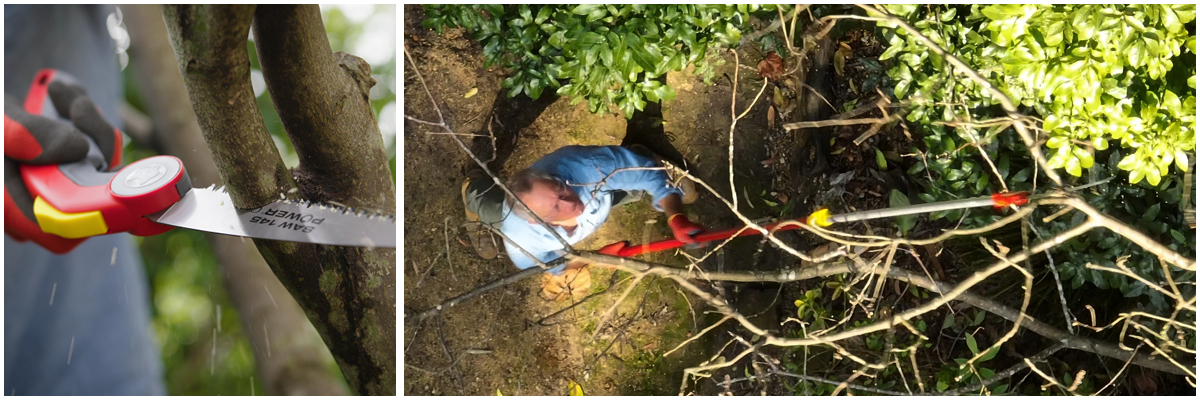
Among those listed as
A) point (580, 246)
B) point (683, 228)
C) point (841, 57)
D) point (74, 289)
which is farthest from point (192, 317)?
point (841, 57)

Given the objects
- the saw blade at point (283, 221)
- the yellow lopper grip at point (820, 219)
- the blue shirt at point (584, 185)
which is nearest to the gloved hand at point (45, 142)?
the saw blade at point (283, 221)

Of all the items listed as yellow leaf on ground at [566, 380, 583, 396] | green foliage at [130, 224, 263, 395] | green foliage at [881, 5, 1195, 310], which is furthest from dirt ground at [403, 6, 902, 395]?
green foliage at [130, 224, 263, 395]

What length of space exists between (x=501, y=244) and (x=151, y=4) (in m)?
1.05

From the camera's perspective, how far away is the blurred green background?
104cm

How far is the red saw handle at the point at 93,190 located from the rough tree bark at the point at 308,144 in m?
0.11

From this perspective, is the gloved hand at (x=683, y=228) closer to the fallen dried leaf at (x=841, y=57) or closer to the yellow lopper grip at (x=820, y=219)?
the yellow lopper grip at (x=820, y=219)

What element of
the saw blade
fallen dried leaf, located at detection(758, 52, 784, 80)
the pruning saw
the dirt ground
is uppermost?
the pruning saw

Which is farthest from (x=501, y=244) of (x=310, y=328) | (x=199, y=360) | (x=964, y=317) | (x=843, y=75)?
(x=964, y=317)

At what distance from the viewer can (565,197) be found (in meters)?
1.53

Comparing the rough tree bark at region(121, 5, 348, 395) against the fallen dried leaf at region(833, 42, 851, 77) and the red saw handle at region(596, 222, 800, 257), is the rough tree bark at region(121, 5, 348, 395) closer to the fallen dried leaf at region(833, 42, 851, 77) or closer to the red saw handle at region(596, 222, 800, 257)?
the red saw handle at region(596, 222, 800, 257)

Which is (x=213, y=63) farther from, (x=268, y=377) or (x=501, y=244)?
(x=501, y=244)

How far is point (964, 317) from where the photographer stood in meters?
1.83

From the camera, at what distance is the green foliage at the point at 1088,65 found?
1.02 metres

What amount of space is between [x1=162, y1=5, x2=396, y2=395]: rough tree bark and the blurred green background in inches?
0.8
